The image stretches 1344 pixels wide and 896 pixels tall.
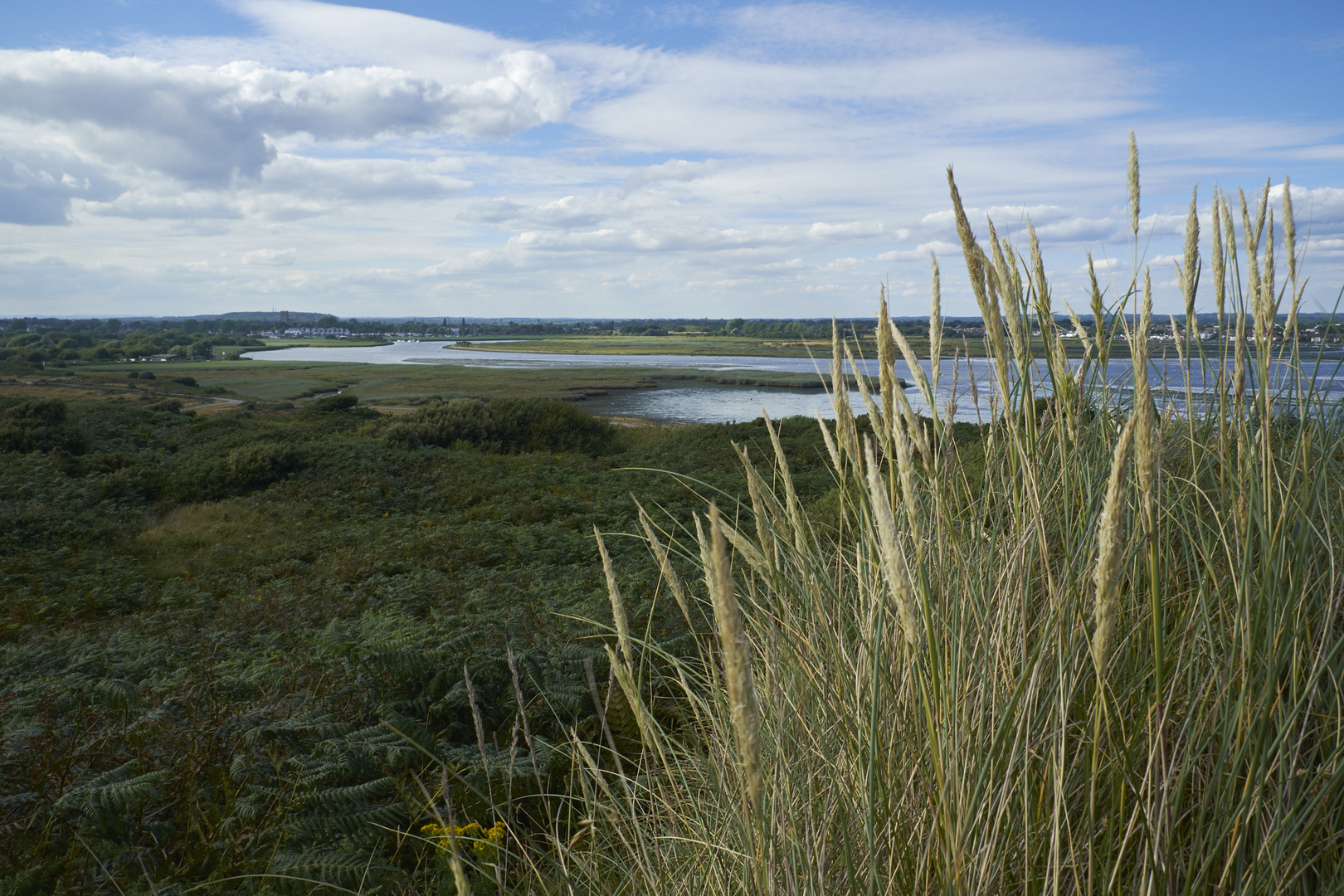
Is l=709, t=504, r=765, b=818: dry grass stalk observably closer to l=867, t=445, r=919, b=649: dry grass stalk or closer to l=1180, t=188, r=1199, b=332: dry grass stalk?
l=867, t=445, r=919, b=649: dry grass stalk

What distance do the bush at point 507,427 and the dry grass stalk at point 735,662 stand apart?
18.7 metres

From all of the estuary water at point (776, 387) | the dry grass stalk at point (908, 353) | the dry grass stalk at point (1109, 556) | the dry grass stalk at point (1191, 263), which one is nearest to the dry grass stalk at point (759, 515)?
the estuary water at point (776, 387)

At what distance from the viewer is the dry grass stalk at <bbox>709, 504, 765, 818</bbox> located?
0.65 m

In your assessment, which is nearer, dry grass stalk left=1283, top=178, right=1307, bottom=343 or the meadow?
the meadow

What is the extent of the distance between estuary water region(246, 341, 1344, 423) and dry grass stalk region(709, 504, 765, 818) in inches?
42.4

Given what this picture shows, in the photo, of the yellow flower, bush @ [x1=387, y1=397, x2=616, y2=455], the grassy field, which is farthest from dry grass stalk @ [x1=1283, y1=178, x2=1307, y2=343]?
the grassy field

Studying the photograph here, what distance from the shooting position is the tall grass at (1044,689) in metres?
1.00

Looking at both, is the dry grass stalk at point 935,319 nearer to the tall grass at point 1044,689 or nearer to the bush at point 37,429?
the tall grass at point 1044,689

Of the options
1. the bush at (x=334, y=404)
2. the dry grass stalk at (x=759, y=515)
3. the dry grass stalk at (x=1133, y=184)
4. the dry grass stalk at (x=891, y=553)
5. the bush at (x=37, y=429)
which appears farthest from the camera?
the bush at (x=334, y=404)

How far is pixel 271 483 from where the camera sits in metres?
14.2

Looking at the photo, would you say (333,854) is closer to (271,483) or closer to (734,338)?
(271,483)

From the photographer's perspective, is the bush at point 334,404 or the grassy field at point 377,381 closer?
the bush at point 334,404

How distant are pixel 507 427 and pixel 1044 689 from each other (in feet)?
66.6

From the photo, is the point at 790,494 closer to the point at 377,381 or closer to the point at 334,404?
the point at 334,404
